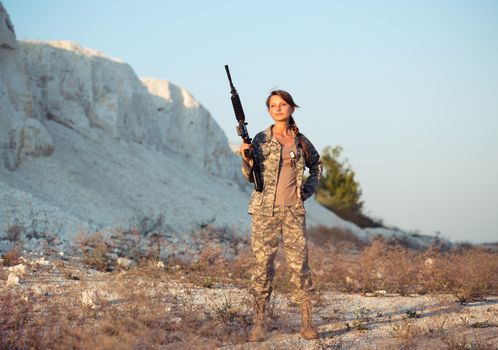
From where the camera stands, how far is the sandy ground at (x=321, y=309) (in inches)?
179

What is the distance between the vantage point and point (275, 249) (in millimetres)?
4777

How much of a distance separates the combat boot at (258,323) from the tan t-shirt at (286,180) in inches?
33.5

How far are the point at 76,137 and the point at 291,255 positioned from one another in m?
18.1

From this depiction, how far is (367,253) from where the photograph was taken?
373 inches

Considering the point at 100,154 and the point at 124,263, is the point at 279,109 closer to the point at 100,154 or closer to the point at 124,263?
the point at 124,263

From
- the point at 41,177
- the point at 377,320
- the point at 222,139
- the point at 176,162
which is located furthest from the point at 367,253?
the point at 222,139

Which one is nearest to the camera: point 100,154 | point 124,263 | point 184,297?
point 184,297

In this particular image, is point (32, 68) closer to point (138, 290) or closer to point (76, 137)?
point (76, 137)

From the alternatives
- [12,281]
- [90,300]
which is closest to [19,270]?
[12,281]

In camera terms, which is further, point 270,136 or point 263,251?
point 270,136

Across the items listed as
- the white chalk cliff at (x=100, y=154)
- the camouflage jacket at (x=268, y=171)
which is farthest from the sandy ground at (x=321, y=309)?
the white chalk cliff at (x=100, y=154)

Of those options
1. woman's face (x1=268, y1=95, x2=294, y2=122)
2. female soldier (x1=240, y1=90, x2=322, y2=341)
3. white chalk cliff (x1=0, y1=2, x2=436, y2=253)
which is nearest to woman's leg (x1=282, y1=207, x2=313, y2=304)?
female soldier (x1=240, y1=90, x2=322, y2=341)

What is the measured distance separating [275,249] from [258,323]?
0.60m

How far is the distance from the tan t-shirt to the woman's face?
25cm
